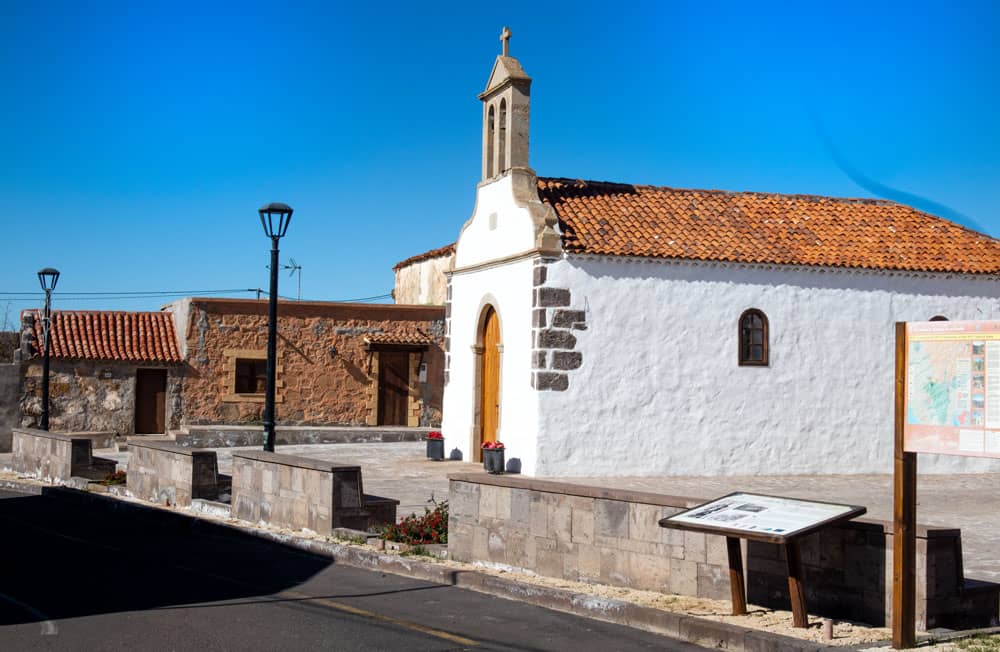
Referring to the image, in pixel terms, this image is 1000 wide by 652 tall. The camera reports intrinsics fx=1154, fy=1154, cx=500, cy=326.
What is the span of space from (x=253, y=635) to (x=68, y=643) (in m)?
1.19

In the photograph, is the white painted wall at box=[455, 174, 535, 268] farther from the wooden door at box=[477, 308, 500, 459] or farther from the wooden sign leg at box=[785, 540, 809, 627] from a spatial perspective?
the wooden sign leg at box=[785, 540, 809, 627]

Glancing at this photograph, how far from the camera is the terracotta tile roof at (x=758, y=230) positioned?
68.6 feet

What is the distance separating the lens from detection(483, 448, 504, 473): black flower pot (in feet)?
66.1

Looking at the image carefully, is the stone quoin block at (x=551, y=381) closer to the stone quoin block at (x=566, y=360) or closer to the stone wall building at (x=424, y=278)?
the stone quoin block at (x=566, y=360)

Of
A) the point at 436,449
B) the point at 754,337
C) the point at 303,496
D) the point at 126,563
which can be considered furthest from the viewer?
the point at 436,449

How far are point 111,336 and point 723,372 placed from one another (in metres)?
16.8

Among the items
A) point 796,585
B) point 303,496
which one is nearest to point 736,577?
point 796,585

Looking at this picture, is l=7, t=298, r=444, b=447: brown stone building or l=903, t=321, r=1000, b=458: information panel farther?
l=7, t=298, r=444, b=447: brown stone building

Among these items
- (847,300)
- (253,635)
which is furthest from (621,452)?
(253,635)

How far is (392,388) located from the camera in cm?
Answer: 3100

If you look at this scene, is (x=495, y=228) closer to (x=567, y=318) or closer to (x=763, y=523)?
(x=567, y=318)

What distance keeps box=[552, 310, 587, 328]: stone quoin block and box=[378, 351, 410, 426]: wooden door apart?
11714 mm

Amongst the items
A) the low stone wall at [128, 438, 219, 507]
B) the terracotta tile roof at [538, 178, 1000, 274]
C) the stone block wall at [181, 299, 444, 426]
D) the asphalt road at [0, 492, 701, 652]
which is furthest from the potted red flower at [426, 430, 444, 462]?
the asphalt road at [0, 492, 701, 652]

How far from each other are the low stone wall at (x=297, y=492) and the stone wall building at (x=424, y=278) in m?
18.9
